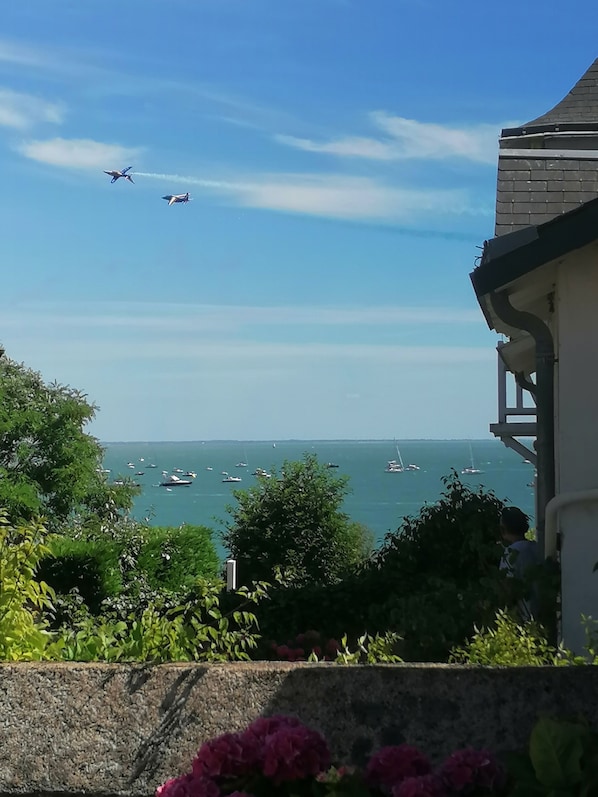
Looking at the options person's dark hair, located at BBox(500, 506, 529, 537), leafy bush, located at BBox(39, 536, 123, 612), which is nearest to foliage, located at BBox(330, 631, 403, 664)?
person's dark hair, located at BBox(500, 506, 529, 537)

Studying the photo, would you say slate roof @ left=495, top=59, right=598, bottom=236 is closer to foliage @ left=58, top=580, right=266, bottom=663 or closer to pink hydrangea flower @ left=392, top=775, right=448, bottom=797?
foliage @ left=58, top=580, right=266, bottom=663

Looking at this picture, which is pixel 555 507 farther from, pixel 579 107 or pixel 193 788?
pixel 579 107

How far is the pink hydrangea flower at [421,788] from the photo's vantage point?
2463mm

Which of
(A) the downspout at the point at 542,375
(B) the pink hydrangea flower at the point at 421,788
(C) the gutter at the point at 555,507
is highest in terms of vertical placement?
(A) the downspout at the point at 542,375

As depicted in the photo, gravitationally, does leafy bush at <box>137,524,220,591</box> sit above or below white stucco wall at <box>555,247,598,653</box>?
below

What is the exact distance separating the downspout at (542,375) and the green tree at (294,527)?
8699mm

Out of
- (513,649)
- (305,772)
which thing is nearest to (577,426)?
(513,649)

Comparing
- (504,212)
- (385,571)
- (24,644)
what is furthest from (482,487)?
(24,644)

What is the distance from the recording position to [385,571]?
9945mm

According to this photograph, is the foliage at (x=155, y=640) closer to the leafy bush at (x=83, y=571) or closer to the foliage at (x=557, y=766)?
the foliage at (x=557, y=766)

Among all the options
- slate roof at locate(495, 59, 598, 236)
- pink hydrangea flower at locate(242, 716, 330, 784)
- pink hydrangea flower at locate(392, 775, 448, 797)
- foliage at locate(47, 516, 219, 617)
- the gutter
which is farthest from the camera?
foliage at locate(47, 516, 219, 617)

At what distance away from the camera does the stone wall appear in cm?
322

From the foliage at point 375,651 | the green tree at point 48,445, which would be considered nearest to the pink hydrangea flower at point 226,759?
the foliage at point 375,651

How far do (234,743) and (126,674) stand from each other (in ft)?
3.01
